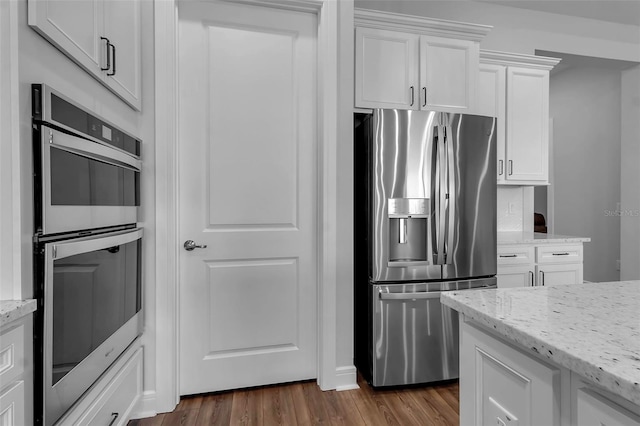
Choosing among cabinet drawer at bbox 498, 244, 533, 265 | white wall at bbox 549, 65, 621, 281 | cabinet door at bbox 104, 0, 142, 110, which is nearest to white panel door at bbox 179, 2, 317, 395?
cabinet door at bbox 104, 0, 142, 110

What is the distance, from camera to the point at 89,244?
1304mm

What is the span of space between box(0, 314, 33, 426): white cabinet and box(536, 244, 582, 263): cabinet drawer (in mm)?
3152

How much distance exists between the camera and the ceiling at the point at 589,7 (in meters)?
3.44

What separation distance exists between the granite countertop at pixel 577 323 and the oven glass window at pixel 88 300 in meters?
1.16

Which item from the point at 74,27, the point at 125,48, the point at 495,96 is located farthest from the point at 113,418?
the point at 495,96

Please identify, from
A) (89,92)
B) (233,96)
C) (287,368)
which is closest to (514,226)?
(287,368)

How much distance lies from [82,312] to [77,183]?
444 millimetres

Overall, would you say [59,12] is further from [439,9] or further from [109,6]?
[439,9]

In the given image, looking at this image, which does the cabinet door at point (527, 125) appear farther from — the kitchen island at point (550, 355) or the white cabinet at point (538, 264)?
the kitchen island at point (550, 355)

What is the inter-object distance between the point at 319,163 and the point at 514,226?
2.22 metres

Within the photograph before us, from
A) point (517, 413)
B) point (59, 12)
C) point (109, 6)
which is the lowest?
point (517, 413)

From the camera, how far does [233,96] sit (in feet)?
7.20

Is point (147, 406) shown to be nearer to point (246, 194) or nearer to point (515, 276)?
point (246, 194)

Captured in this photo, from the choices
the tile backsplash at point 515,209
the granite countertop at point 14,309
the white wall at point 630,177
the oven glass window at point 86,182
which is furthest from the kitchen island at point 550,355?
the white wall at point 630,177
